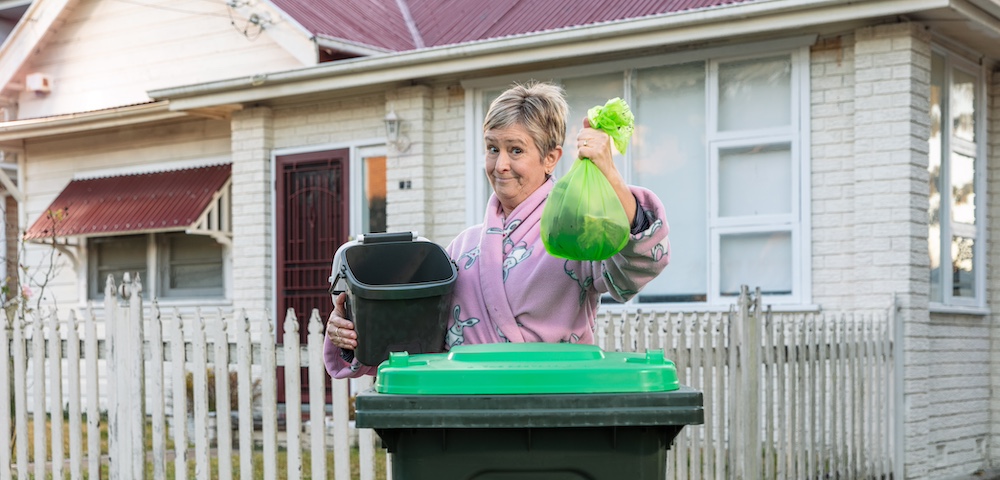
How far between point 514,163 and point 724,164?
6.71m

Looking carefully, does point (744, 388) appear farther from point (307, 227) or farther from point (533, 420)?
point (307, 227)

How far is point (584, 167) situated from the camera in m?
Answer: 2.87

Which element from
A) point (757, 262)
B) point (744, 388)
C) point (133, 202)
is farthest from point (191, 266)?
point (744, 388)

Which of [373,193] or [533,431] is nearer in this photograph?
[533,431]

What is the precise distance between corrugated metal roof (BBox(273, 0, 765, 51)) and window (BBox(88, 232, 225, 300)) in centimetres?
261

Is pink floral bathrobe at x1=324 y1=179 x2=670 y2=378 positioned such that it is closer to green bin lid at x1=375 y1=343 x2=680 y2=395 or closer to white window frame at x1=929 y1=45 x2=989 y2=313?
green bin lid at x1=375 y1=343 x2=680 y2=395

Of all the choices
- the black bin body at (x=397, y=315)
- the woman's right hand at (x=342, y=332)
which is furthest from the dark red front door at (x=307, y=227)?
the black bin body at (x=397, y=315)

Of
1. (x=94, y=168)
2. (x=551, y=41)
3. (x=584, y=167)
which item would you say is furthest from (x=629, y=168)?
(x=584, y=167)

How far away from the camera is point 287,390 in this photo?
590cm

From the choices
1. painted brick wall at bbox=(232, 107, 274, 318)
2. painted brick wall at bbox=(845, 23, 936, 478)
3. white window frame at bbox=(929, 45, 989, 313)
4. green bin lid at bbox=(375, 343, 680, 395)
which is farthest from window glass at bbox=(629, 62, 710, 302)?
green bin lid at bbox=(375, 343, 680, 395)

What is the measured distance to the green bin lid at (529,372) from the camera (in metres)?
2.71

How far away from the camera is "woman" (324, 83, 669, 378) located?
3131 millimetres

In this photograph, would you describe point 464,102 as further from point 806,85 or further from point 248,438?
point 248,438

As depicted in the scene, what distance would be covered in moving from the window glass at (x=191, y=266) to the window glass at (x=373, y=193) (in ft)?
7.36
